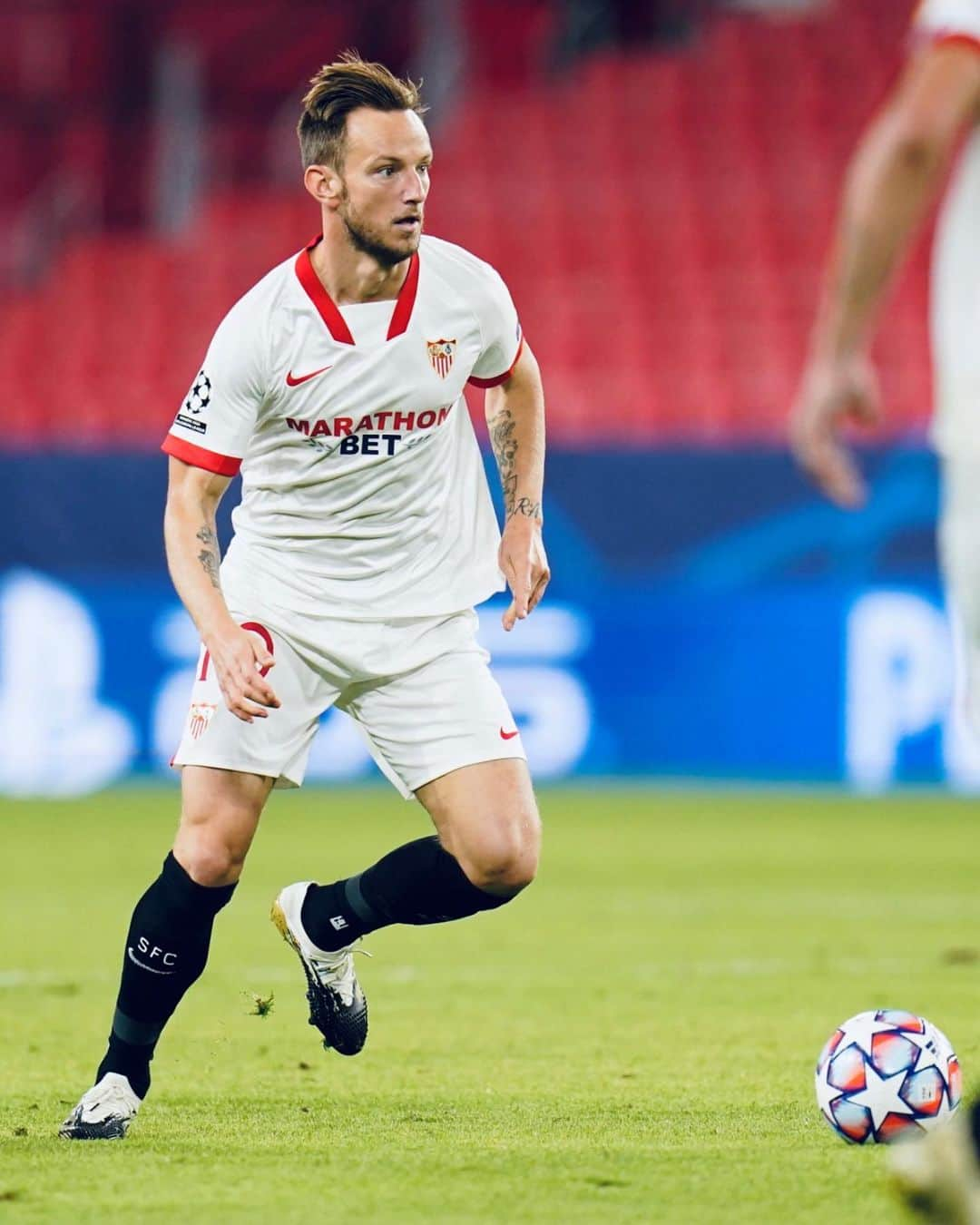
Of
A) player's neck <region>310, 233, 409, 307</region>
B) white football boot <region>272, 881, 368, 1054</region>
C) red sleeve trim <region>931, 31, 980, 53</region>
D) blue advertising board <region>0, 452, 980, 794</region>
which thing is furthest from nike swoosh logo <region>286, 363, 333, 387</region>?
blue advertising board <region>0, 452, 980, 794</region>

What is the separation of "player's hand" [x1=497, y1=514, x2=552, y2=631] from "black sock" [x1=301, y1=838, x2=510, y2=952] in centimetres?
56

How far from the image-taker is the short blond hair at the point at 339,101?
189 inches

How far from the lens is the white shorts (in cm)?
495

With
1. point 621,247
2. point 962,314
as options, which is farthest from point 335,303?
point 621,247

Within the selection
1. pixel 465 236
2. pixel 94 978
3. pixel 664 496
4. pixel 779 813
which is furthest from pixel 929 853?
pixel 465 236

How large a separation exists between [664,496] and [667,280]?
404cm

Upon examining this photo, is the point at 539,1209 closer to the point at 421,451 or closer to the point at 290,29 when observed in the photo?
the point at 421,451

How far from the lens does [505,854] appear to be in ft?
16.2

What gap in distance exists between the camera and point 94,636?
531 inches

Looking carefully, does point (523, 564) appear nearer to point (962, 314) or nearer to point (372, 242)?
point (372, 242)

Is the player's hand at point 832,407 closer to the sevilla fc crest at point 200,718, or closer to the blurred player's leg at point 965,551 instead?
the blurred player's leg at point 965,551

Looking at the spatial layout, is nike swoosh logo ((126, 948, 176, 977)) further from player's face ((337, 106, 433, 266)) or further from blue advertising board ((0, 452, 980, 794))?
blue advertising board ((0, 452, 980, 794))

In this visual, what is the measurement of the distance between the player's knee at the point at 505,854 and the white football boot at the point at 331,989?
442mm

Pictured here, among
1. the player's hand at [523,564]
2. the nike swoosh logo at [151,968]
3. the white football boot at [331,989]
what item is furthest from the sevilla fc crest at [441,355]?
the nike swoosh logo at [151,968]
